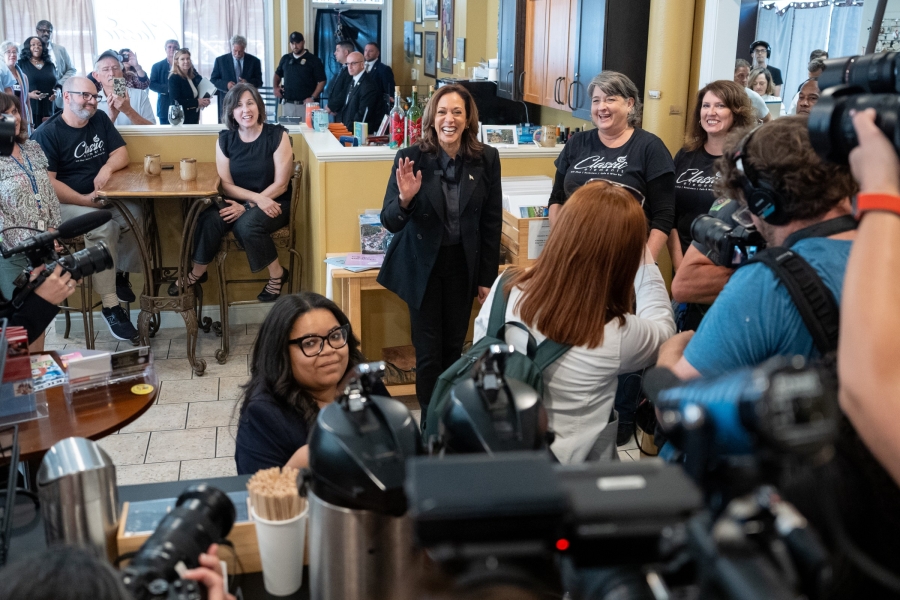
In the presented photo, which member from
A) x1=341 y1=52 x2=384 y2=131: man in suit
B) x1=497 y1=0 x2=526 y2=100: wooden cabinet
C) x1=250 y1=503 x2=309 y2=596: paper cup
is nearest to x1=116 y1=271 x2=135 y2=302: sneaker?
x1=497 y1=0 x2=526 y2=100: wooden cabinet

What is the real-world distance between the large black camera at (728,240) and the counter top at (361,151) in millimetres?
2317

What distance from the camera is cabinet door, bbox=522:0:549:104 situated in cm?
517

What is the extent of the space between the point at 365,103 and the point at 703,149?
195 inches

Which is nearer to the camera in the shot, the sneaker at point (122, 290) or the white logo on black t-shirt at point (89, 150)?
the white logo on black t-shirt at point (89, 150)

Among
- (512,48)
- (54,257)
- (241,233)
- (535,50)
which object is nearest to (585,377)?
(54,257)

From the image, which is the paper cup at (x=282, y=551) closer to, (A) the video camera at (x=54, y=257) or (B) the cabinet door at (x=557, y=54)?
(A) the video camera at (x=54, y=257)

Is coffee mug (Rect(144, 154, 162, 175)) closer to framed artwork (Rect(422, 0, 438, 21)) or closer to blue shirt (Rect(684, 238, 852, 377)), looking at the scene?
blue shirt (Rect(684, 238, 852, 377))

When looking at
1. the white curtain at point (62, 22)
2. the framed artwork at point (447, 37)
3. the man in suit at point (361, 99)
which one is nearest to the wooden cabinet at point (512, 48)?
the man in suit at point (361, 99)

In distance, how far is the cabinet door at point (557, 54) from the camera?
Answer: 15.5 feet

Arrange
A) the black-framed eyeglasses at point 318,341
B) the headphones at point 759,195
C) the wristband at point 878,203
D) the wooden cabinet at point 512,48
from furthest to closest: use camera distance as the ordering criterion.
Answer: the wooden cabinet at point 512,48 → the black-framed eyeglasses at point 318,341 → the headphones at point 759,195 → the wristband at point 878,203

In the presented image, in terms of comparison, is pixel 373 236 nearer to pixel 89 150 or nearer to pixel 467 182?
pixel 467 182

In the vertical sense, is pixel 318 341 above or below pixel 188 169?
below

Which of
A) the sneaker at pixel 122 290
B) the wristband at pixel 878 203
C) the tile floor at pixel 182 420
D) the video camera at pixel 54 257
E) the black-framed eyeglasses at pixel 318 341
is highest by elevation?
the wristband at pixel 878 203

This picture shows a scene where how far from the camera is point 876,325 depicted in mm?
885
